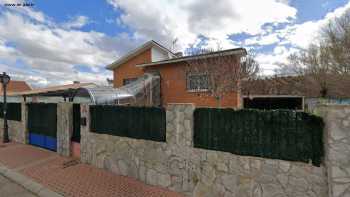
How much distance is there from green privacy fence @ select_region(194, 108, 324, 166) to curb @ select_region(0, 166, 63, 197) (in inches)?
150

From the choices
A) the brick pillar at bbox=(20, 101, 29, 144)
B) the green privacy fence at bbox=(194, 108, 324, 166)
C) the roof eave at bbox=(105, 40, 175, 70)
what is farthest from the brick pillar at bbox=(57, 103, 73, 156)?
the roof eave at bbox=(105, 40, 175, 70)

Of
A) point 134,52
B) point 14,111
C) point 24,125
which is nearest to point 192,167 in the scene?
point 24,125

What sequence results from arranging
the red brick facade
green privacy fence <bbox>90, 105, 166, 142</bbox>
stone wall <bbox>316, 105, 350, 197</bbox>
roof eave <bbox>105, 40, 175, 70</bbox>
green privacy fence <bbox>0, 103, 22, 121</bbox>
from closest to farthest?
stone wall <bbox>316, 105, 350, 197</bbox> < green privacy fence <bbox>90, 105, 166, 142</bbox> < green privacy fence <bbox>0, 103, 22, 121</bbox> < the red brick facade < roof eave <bbox>105, 40, 175, 70</bbox>

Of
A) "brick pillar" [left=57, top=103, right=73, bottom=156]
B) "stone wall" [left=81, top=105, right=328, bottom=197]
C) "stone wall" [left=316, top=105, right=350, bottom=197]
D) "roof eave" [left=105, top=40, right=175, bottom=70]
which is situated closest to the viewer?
"stone wall" [left=316, top=105, right=350, bottom=197]

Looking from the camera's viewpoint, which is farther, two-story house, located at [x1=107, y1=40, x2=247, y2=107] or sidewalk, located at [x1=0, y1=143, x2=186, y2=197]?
two-story house, located at [x1=107, y1=40, x2=247, y2=107]

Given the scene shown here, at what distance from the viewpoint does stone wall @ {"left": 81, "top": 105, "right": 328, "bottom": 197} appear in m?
3.78

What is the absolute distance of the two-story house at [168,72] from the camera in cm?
1198

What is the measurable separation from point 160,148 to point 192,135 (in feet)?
3.31

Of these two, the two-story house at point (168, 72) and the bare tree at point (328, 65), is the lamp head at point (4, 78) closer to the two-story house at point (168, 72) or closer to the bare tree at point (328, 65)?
the two-story house at point (168, 72)

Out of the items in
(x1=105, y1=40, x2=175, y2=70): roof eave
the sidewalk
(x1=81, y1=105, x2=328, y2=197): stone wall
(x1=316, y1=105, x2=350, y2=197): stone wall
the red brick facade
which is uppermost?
(x1=105, y1=40, x2=175, y2=70): roof eave

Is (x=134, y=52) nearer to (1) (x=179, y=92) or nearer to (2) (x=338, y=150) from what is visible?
(1) (x=179, y=92)

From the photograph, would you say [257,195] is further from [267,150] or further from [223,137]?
[223,137]

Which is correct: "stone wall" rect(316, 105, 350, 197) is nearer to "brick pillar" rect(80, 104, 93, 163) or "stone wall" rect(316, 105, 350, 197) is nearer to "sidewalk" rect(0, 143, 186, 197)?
"sidewalk" rect(0, 143, 186, 197)

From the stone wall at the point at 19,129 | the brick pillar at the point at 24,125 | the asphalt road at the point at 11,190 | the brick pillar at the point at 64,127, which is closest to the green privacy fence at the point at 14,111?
the stone wall at the point at 19,129
